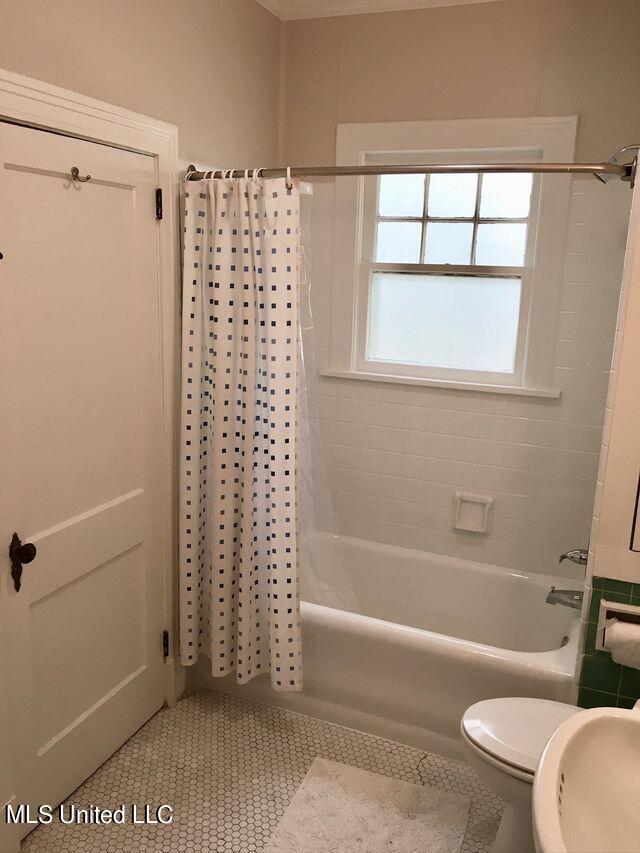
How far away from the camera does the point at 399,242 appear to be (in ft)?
10.2

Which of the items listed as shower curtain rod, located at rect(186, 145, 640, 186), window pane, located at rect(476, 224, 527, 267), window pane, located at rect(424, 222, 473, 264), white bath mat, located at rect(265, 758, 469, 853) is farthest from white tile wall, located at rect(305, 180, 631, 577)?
white bath mat, located at rect(265, 758, 469, 853)

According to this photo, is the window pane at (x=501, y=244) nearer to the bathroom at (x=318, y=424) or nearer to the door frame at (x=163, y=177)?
the bathroom at (x=318, y=424)

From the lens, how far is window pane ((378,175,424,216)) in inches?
120

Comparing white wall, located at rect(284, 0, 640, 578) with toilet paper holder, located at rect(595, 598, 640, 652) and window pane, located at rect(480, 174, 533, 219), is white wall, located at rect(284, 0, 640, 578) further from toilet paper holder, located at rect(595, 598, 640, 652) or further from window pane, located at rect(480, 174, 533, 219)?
toilet paper holder, located at rect(595, 598, 640, 652)

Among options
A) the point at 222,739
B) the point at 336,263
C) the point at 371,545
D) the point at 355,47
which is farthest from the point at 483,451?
the point at 355,47

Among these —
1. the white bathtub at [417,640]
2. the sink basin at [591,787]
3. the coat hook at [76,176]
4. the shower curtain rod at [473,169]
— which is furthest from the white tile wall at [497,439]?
the sink basin at [591,787]

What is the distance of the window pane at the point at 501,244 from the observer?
9.51ft

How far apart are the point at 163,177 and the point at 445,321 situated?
1.40 metres

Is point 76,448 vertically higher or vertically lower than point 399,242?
lower

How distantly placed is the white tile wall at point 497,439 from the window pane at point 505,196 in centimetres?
25

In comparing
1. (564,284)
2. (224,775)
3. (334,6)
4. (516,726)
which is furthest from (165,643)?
(334,6)

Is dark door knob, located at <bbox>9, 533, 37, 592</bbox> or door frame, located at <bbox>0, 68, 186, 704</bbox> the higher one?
door frame, located at <bbox>0, 68, 186, 704</bbox>

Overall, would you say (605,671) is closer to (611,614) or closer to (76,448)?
(611,614)

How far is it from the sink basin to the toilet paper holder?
0.65 metres
